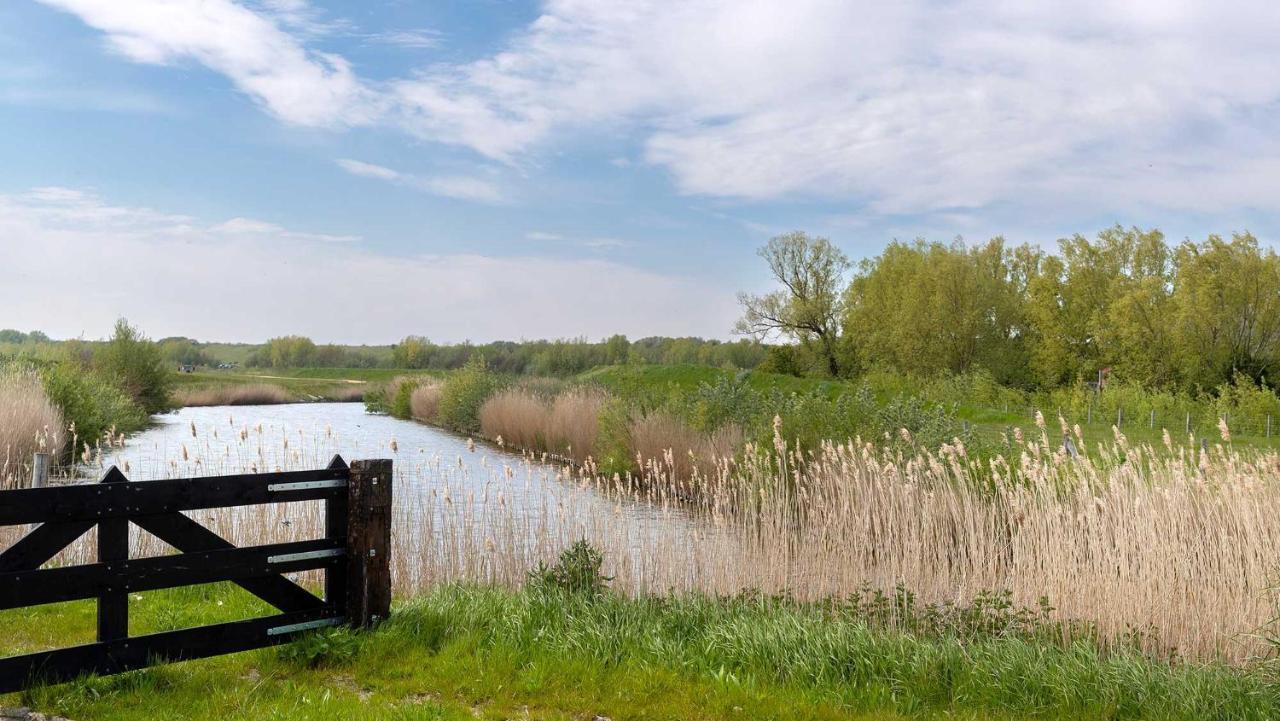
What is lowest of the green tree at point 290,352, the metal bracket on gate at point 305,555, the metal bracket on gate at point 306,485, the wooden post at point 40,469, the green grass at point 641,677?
the green grass at point 641,677

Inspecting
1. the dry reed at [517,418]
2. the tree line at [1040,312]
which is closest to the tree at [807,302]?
the tree line at [1040,312]

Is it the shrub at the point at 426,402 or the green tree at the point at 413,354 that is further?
the green tree at the point at 413,354

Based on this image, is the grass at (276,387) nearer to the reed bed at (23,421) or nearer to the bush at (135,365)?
the bush at (135,365)

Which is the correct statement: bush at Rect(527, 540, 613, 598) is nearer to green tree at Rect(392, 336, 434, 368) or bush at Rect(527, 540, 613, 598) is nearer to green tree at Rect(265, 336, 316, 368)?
green tree at Rect(392, 336, 434, 368)

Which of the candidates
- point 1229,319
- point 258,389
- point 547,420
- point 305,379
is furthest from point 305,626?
point 305,379

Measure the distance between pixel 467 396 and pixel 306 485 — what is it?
90.1 feet

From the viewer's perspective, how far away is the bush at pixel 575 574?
297 inches

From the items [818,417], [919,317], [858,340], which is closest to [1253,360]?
[919,317]

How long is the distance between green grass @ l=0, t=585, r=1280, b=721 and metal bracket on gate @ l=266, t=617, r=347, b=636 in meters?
0.10

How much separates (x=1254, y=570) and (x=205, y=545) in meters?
7.53

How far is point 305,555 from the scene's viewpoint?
604 centimetres

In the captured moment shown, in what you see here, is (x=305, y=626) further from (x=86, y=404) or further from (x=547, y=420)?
(x=547, y=420)

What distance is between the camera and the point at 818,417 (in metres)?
14.1

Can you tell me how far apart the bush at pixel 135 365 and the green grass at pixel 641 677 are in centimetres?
3076
